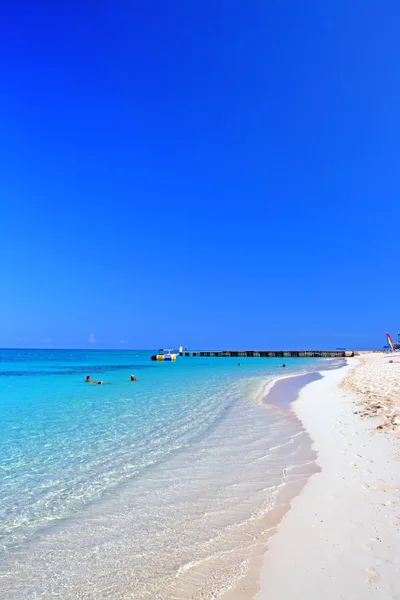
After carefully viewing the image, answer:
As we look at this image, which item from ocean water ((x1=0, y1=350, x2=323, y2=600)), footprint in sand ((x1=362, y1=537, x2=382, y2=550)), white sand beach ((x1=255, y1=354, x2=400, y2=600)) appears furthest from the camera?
footprint in sand ((x1=362, y1=537, x2=382, y2=550))

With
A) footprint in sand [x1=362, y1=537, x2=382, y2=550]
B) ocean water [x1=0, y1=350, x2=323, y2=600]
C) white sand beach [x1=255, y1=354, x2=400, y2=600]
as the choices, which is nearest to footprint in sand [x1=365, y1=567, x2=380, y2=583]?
white sand beach [x1=255, y1=354, x2=400, y2=600]

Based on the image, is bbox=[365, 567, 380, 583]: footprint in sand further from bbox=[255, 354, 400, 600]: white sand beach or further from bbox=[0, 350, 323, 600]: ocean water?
bbox=[0, 350, 323, 600]: ocean water

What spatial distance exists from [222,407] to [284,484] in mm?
9618

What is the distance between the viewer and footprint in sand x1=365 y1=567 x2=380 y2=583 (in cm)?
356

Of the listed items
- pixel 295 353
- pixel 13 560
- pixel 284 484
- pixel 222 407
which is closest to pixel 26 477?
pixel 13 560

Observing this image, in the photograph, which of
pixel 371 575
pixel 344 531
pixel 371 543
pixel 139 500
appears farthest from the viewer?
pixel 139 500

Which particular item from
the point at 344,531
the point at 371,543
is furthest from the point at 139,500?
the point at 371,543

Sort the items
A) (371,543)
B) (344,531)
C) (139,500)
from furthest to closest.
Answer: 1. (139,500)
2. (344,531)
3. (371,543)

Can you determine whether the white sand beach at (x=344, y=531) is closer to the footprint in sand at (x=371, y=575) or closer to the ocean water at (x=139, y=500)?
the footprint in sand at (x=371, y=575)

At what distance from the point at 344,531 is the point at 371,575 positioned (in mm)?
980

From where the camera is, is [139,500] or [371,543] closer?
[371,543]

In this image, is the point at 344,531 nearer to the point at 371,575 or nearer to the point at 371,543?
the point at 371,543

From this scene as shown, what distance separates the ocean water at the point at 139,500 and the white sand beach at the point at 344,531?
0.40m

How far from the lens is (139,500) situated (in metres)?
6.22
